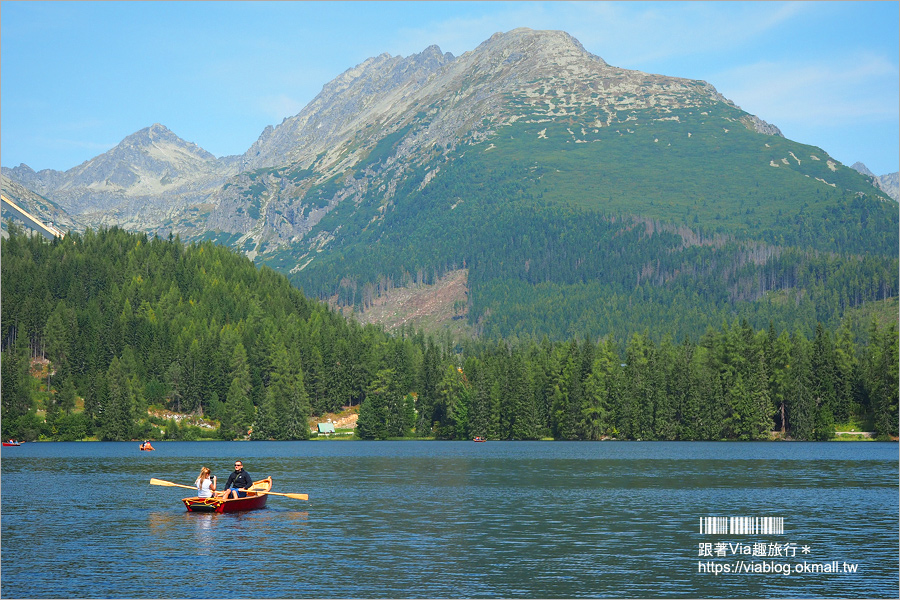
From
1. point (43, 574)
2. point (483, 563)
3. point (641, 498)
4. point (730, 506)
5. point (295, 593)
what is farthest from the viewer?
point (641, 498)

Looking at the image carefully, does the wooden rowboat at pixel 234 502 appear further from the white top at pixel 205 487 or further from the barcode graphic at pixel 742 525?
the barcode graphic at pixel 742 525

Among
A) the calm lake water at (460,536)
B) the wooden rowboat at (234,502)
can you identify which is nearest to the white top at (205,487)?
the wooden rowboat at (234,502)

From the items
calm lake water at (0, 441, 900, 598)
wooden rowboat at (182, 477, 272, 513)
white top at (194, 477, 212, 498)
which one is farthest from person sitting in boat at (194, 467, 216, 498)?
calm lake water at (0, 441, 900, 598)

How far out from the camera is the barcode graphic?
80581mm

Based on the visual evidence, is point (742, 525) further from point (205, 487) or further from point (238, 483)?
point (205, 487)

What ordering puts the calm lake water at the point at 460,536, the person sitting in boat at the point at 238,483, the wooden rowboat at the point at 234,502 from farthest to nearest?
the person sitting in boat at the point at 238,483
the wooden rowboat at the point at 234,502
the calm lake water at the point at 460,536

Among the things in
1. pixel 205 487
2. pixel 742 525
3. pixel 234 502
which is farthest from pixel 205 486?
pixel 742 525

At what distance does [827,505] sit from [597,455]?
275ft

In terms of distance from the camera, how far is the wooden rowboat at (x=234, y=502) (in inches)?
3597

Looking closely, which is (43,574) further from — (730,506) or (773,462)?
(773,462)

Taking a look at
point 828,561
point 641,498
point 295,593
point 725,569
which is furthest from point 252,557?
point 641,498

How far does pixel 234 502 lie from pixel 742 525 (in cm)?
4770

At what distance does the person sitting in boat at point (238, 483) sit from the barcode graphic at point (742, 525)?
43805 mm

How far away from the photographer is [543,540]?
75.1 metres
